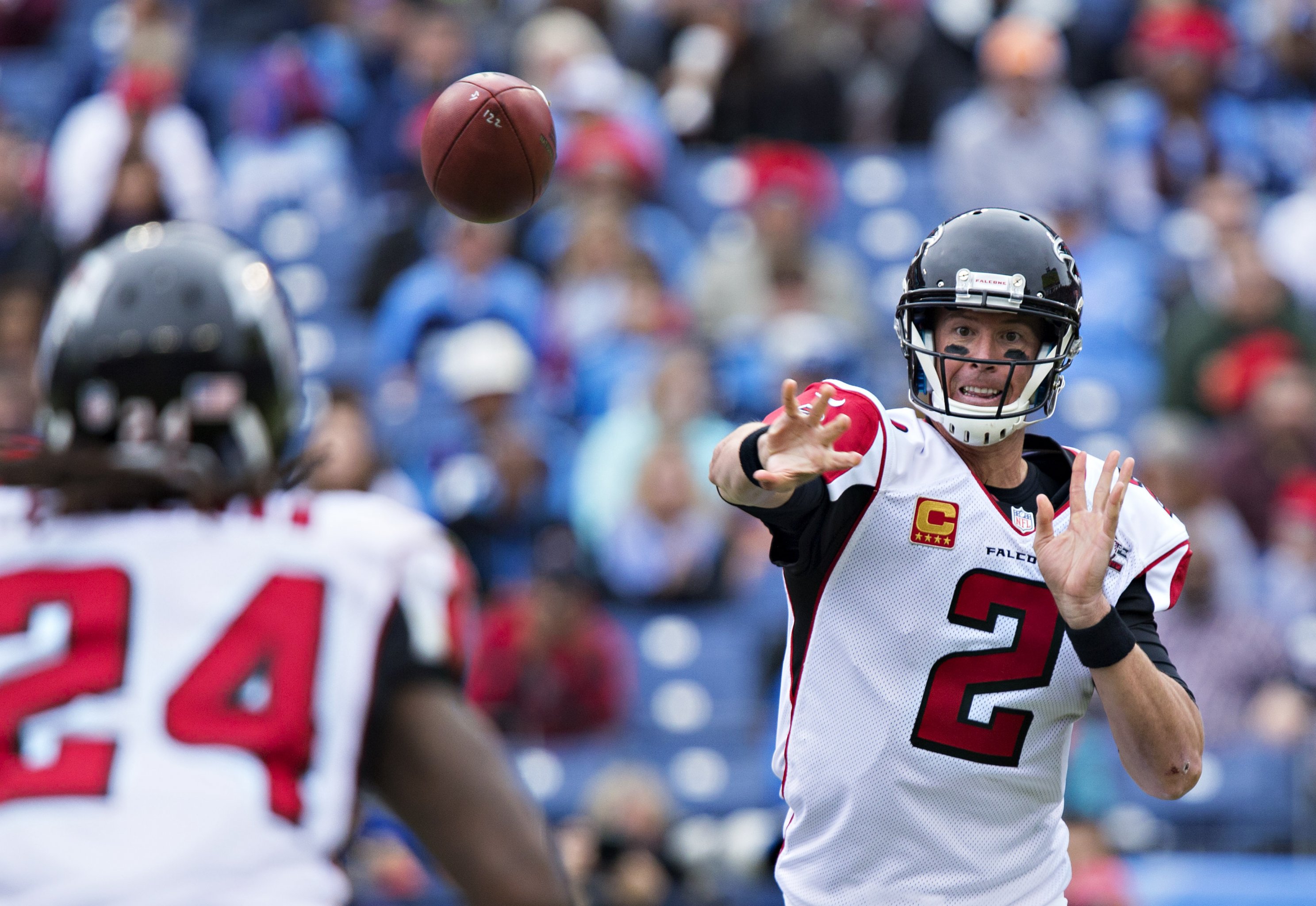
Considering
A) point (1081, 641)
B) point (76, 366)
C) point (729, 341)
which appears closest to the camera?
point (76, 366)

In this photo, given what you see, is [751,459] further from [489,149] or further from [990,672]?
[489,149]

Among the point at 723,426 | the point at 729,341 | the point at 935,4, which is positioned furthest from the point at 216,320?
the point at 935,4

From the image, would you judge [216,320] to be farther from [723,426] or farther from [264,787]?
[723,426]

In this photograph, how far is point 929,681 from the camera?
3.47 meters

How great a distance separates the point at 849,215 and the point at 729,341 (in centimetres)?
174

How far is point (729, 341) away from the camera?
370 inches

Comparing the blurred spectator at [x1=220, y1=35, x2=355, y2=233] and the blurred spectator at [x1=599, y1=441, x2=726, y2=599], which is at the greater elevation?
the blurred spectator at [x1=220, y1=35, x2=355, y2=233]

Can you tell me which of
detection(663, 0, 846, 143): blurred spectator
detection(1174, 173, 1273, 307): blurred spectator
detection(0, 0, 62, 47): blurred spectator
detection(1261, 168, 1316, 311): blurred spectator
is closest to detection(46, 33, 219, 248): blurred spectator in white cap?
detection(0, 0, 62, 47): blurred spectator

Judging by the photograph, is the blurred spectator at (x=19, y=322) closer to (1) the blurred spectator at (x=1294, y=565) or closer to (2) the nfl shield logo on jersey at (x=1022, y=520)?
(1) the blurred spectator at (x=1294, y=565)

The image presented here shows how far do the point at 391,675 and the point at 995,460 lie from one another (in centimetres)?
164

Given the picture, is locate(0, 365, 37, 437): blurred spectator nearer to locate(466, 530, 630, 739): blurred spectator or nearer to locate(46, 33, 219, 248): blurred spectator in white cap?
locate(46, 33, 219, 248): blurred spectator in white cap

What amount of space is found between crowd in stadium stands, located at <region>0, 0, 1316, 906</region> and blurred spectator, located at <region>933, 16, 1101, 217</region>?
2cm

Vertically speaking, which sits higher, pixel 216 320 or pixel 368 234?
pixel 216 320

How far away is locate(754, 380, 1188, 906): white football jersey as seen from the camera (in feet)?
11.4
